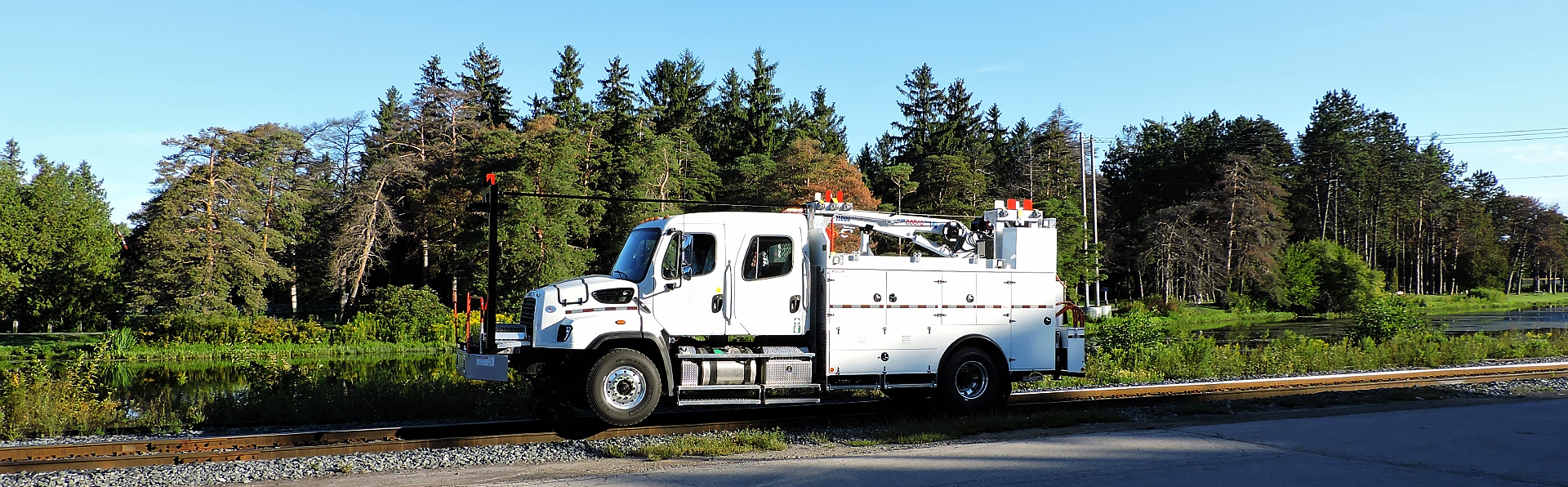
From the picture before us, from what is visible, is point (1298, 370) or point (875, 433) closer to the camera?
point (875, 433)

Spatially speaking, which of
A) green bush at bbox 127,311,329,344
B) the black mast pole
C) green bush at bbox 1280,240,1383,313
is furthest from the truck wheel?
green bush at bbox 1280,240,1383,313

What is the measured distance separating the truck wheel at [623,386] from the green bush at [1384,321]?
785 inches

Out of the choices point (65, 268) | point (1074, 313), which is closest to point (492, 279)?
point (1074, 313)

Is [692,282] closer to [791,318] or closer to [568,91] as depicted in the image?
[791,318]

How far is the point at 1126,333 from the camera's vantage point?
826 inches

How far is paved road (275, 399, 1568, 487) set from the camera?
8.56m

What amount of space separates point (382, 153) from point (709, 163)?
710 inches

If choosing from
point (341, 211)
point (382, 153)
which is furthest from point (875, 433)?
point (382, 153)

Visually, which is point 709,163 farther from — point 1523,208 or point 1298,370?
point 1523,208

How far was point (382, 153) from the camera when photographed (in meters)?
52.8

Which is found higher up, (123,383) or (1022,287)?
(1022,287)

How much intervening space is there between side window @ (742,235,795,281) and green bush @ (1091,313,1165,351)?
10.8 meters

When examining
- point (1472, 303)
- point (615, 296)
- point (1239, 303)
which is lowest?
point (1472, 303)

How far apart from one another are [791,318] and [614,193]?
37345mm
